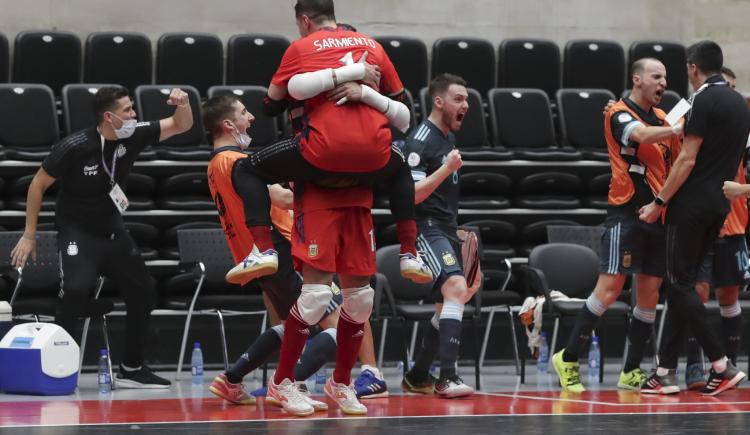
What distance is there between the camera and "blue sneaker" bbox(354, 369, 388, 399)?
274 inches

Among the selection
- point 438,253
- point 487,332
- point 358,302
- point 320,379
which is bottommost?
point 487,332

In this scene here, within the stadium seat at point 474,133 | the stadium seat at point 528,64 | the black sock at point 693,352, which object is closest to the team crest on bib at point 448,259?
the black sock at point 693,352

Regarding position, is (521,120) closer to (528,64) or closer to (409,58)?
(528,64)

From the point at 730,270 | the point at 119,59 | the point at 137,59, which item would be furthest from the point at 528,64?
the point at 730,270

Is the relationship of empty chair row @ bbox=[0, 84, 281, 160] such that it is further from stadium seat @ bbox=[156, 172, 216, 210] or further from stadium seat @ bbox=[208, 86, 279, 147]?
stadium seat @ bbox=[156, 172, 216, 210]

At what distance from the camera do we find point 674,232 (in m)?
7.04

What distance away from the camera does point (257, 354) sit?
21.1 ft

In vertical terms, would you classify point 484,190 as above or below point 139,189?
below

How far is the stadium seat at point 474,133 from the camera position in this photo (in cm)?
1042

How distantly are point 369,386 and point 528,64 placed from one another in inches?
203

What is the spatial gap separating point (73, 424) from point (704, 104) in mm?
3584

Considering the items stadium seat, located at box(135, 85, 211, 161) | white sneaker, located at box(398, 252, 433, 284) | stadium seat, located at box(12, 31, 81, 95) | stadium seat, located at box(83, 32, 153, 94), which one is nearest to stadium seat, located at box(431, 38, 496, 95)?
stadium seat, located at box(135, 85, 211, 161)

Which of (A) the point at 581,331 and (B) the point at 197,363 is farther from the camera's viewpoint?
(B) the point at 197,363

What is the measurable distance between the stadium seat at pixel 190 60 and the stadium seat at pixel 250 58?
11cm
